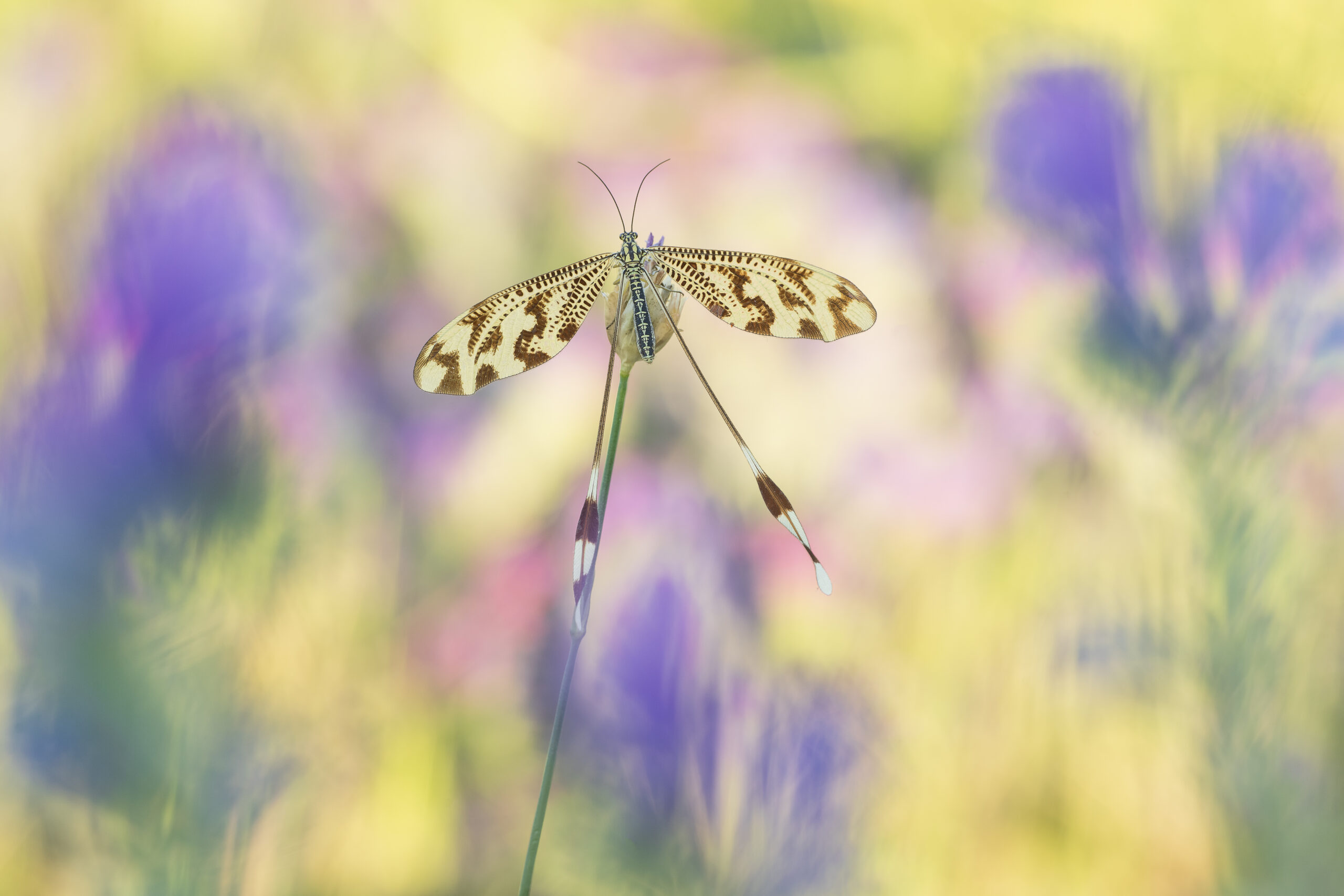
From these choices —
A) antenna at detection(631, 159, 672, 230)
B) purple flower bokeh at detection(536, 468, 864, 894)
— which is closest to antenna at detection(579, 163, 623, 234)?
antenna at detection(631, 159, 672, 230)

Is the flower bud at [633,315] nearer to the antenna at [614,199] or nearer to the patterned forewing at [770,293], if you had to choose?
the patterned forewing at [770,293]

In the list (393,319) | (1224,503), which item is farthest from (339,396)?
(1224,503)

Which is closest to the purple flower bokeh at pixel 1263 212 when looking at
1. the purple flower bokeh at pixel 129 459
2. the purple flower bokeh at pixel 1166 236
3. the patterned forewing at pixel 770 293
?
the purple flower bokeh at pixel 1166 236

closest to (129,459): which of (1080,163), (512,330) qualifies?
(512,330)

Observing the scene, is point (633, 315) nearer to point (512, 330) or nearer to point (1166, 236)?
point (512, 330)

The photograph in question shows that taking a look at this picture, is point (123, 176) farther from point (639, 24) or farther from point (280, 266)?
point (639, 24)
